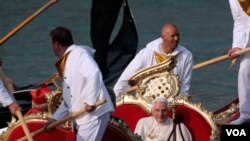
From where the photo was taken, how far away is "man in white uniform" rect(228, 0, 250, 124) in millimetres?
9977

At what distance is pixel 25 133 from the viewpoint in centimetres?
920

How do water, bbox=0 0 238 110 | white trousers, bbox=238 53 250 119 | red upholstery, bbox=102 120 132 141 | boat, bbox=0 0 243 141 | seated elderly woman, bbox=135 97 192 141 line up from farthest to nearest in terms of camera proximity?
water, bbox=0 0 238 110, white trousers, bbox=238 53 250 119, seated elderly woman, bbox=135 97 192 141, boat, bbox=0 0 243 141, red upholstery, bbox=102 120 132 141

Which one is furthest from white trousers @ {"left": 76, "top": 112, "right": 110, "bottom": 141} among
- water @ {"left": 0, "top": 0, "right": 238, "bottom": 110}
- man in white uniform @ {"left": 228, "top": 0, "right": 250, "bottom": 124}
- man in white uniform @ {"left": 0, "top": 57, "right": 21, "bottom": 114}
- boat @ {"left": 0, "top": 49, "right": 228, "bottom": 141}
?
water @ {"left": 0, "top": 0, "right": 238, "bottom": 110}

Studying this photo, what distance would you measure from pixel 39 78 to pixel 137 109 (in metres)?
4.23

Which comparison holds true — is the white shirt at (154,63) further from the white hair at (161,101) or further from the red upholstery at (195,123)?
the white hair at (161,101)

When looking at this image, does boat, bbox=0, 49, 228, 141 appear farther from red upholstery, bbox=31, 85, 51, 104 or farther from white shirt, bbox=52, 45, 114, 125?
white shirt, bbox=52, 45, 114, 125

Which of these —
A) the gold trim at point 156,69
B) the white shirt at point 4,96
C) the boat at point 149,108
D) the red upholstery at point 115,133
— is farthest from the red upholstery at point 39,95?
the red upholstery at point 115,133

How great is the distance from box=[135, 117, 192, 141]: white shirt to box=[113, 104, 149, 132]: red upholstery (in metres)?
0.23

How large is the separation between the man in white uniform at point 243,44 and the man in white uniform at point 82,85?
1220 millimetres

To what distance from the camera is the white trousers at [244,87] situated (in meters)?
10.1

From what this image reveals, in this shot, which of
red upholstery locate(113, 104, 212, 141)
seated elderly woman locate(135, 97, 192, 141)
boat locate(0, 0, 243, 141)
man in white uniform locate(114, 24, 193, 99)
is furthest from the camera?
man in white uniform locate(114, 24, 193, 99)

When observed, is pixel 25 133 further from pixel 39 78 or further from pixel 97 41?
pixel 39 78

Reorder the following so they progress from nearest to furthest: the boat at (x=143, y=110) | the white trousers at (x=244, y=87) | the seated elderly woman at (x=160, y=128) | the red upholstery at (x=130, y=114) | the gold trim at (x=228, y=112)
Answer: the boat at (x=143, y=110) → the seated elderly woman at (x=160, y=128) → the red upholstery at (x=130, y=114) → the white trousers at (x=244, y=87) → the gold trim at (x=228, y=112)

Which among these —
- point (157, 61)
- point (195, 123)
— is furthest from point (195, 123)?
point (157, 61)
